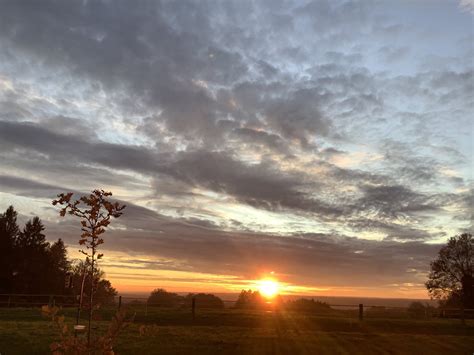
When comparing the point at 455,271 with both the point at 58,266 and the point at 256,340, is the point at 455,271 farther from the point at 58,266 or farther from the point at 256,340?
the point at 58,266

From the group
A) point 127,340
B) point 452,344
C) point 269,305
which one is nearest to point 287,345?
point 127,340

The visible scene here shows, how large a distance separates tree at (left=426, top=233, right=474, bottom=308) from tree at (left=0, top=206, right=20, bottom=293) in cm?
5386

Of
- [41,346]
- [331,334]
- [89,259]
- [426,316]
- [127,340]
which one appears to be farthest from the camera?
[426,316]

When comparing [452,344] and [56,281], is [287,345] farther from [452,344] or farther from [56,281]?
[56,281]

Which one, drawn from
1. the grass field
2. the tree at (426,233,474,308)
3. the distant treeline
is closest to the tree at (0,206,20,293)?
the distant treeline

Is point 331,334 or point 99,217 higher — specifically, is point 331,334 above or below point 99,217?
below

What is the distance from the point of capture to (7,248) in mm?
57219

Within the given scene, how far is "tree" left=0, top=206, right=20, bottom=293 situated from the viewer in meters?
55.5

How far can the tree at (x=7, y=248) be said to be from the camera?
5550 cm

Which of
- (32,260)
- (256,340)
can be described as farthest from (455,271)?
(32,260)

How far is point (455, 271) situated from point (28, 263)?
180 feet

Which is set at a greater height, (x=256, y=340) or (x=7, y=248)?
(x=7, y=248)

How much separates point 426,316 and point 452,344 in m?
15.1

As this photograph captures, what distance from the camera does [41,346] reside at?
49.2 ft
